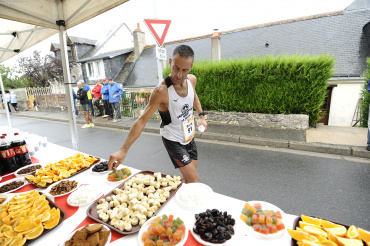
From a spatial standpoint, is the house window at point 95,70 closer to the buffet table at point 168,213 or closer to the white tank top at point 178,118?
the white tank top at point 178,118

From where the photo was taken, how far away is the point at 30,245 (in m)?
1.21

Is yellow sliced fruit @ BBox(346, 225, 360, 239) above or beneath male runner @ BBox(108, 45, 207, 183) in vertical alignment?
beneath

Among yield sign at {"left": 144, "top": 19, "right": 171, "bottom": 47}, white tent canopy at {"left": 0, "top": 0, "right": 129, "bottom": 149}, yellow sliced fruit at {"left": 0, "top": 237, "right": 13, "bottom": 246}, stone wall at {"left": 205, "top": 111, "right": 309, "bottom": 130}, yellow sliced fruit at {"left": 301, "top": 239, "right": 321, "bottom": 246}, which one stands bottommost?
stone wall at {"left": 205, "top": 111, "right": 309, "bottom": 130}

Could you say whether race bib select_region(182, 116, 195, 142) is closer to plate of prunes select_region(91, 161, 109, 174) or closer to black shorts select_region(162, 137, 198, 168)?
black shorts select_region(162, 137, 198, 168)

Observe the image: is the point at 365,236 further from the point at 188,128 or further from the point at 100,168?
the point at 100,168

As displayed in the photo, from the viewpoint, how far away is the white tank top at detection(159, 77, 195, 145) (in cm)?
224

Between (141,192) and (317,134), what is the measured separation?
21.7 ft

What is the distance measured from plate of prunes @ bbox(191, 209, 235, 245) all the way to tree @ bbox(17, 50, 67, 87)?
1164 inches

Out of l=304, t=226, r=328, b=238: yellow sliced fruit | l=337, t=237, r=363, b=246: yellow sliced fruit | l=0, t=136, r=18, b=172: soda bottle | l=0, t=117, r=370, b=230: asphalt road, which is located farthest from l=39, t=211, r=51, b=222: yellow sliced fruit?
l=0, t=117, r=370, b=230: asphalt road

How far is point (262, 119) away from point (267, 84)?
4.66 feet

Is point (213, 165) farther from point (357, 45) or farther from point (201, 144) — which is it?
point (357, 45)

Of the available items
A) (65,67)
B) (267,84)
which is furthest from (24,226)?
(267,84)

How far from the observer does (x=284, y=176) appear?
12.8 feet

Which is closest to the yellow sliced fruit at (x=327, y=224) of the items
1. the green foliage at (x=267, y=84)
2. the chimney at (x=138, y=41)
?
the green foliage at (x=267, y=84)
